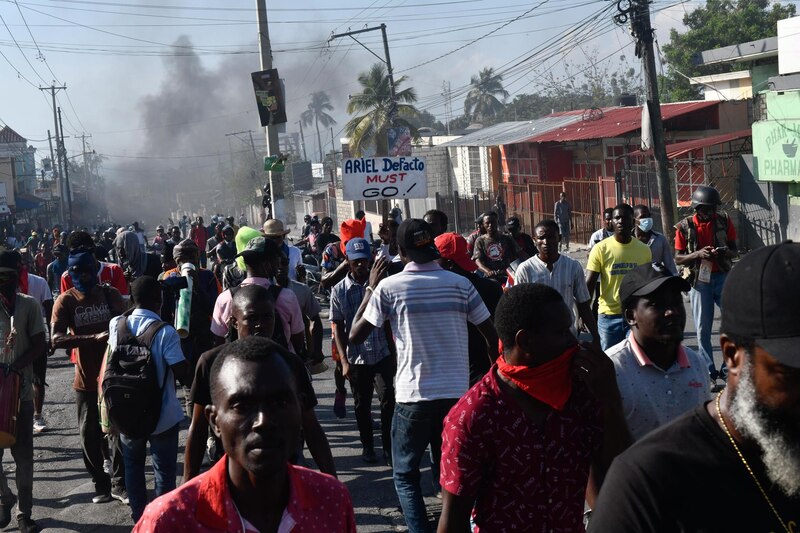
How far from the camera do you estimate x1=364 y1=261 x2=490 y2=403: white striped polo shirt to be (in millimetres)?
5414

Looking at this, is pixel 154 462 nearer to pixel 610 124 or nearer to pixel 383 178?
pixel 383 178

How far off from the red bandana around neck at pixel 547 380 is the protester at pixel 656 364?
499 millimetres

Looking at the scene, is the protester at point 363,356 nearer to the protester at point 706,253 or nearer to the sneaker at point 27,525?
the sneaker at point 27,525

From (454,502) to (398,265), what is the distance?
3.82m

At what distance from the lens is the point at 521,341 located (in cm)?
361

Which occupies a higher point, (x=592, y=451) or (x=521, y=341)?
(x=521, y=341)

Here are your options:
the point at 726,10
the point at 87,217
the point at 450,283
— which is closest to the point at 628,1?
the point at 450,283

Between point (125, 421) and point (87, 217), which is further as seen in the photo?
point (87, 217)

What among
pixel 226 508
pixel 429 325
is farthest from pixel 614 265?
pixel 226 508

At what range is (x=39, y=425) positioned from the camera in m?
10.4

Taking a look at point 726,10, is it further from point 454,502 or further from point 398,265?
point 454,502

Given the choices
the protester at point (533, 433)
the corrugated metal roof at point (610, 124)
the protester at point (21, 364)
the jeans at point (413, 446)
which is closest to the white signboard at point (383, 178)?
the protester at point (21, 364)

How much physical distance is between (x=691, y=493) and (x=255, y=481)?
109cm

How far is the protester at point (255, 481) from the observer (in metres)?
2.55
